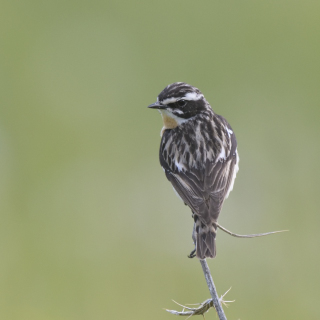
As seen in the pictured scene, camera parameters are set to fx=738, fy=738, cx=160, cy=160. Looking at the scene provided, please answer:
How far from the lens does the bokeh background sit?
9219 mm

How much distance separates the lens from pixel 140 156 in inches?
448

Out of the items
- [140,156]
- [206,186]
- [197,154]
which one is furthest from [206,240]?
[140,156]

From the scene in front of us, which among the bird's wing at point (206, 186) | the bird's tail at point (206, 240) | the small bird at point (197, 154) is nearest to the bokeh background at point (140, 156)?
the small bird at point (197, 154)

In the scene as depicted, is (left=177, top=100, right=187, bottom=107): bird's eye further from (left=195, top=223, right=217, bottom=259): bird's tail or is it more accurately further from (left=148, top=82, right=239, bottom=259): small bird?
(left=195, top=223, right=217, bottom=259): bird's tail

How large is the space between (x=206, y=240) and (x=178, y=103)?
5.23 ft

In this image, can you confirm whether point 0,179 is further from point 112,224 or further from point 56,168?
point 112,224

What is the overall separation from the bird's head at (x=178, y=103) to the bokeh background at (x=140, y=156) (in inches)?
115

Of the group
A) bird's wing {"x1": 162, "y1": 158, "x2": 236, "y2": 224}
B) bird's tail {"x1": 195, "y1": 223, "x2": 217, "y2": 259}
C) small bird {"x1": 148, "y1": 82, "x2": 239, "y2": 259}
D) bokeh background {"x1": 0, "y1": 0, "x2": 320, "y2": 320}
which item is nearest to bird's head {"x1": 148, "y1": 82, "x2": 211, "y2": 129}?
small bird {"x1": 148, "y1": 82, "x2": 239, "y2": 259}

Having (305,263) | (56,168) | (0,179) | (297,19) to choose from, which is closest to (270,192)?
(305,263)

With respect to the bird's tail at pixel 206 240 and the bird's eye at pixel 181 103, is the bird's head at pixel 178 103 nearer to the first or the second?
the bird's eye at pixel 181 103

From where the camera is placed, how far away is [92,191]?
11062 mm

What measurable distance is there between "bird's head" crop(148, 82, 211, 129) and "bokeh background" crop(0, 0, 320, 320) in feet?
9.58

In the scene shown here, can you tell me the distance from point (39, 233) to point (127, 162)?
1.96 metres

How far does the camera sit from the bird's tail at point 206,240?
5316 millimetres
